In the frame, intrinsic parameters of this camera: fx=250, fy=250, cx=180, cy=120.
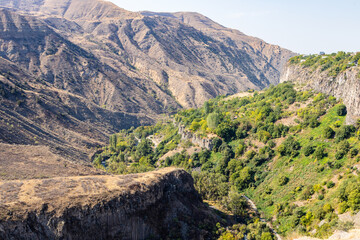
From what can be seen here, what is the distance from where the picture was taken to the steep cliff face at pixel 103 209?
26656mm

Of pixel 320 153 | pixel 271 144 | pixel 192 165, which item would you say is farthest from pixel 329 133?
pixel 192 165

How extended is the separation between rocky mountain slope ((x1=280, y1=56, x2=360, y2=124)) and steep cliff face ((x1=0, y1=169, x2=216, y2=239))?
3782 centimetres

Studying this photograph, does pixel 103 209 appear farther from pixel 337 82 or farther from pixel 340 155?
pixel 337 82

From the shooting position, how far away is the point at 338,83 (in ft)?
209

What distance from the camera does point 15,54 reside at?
142 m

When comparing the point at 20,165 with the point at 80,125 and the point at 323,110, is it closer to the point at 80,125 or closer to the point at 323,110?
the point at 80,125

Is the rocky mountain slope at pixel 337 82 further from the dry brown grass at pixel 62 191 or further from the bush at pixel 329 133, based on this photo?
the dry brown grass at pixel 62 191

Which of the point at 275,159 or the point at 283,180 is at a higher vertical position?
the point at 275,159

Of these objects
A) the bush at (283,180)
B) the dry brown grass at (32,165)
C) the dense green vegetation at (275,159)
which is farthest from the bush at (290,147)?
the dry brown grass at (32,165)

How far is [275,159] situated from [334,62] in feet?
120

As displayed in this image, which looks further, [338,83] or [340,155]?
[338,83]

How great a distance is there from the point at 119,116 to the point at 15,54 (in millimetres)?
70786

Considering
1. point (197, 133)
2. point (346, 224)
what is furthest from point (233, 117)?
point (346, 224)

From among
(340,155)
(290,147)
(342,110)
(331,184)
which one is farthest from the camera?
(290,147)
